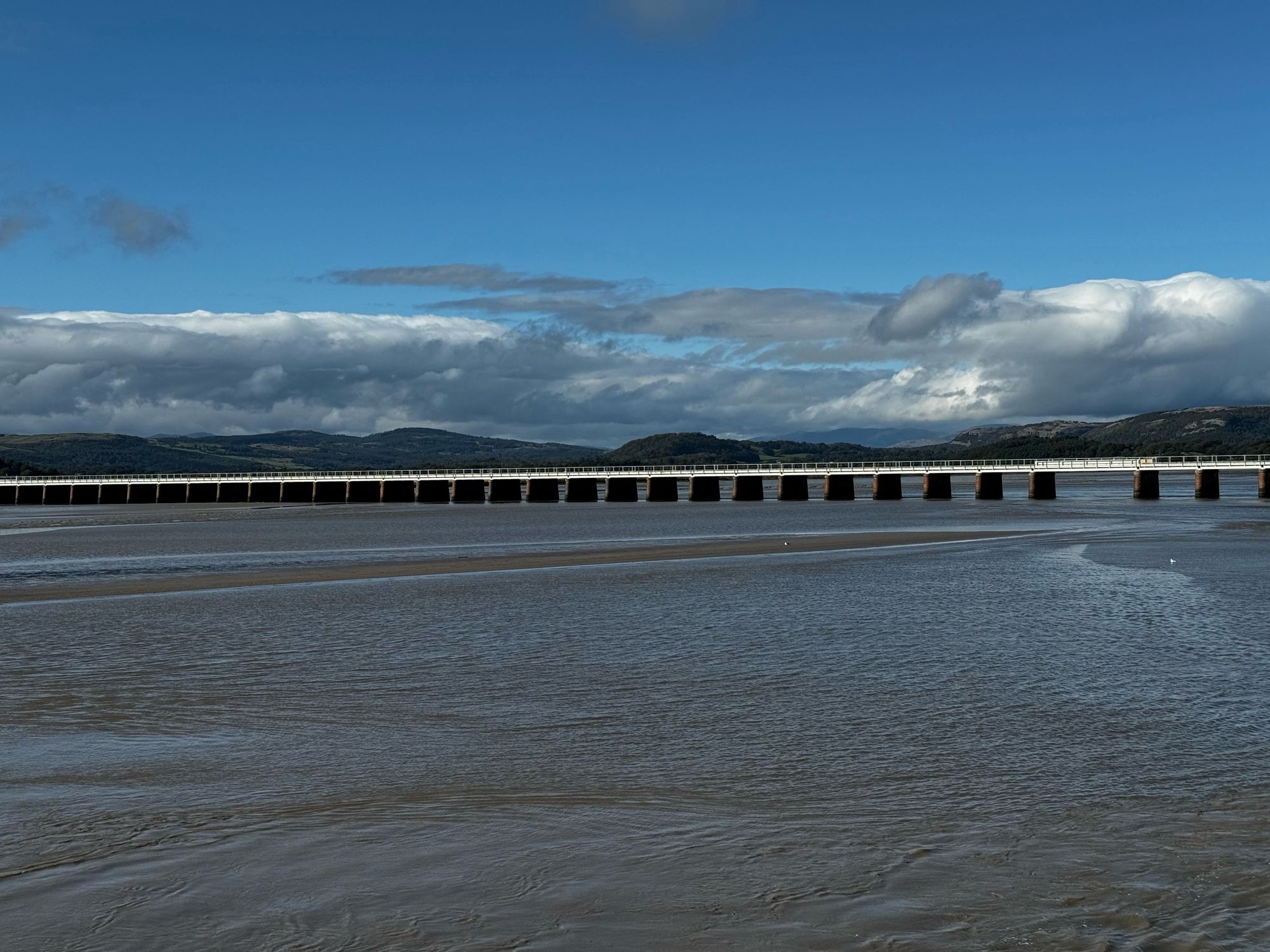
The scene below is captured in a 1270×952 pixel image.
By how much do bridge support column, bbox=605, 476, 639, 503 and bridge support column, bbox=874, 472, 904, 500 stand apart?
22.2m

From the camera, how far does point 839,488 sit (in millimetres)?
108188

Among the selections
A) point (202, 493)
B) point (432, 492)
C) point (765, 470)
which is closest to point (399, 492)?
point (432, 492)

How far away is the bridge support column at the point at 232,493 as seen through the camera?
139125mm

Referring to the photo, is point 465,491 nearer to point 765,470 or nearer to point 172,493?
point 765,470

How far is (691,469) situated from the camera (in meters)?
117

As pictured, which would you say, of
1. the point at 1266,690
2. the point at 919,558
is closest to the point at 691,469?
the point at 919,558

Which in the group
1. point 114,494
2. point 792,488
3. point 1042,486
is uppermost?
point 1042,486

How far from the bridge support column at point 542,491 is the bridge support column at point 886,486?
101ft

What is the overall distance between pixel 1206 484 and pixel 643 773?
9638cm

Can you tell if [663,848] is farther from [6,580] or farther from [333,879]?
[6,580]

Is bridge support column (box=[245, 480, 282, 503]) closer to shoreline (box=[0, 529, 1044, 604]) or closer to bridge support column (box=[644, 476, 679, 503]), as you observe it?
bridge support column (box=[644, 476, 679, 503])

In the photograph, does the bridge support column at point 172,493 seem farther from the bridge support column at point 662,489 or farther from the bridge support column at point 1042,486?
the bridge support column at point 1042,486

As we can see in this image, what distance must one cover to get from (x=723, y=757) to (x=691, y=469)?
343ft

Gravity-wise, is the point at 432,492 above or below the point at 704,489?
below
